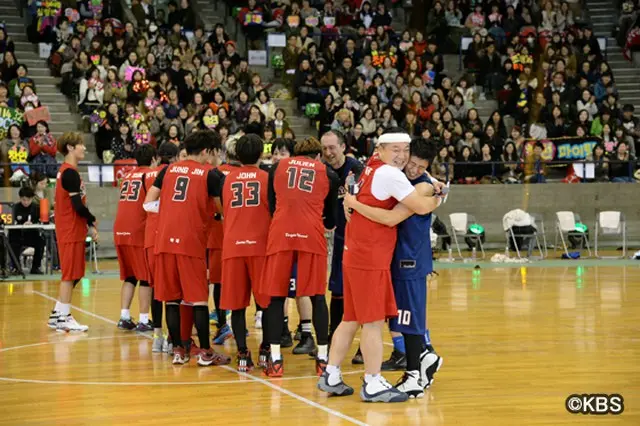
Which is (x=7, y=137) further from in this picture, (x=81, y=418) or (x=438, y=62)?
(x=81, y=418)

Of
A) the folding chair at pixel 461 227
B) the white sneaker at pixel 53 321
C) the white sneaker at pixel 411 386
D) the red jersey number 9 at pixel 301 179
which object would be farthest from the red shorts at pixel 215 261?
the folding chair at pixel 461 227

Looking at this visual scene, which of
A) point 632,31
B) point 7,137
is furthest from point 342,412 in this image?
point 632,31

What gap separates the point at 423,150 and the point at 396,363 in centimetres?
210

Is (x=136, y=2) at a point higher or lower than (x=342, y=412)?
higher

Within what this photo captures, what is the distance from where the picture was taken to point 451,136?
23.0 m

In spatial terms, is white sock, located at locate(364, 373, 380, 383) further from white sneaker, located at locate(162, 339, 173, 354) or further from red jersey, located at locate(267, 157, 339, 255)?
white sneaker, located at locate(162, 339, 173, 354)

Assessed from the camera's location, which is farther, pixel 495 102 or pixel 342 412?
pixel 495 102

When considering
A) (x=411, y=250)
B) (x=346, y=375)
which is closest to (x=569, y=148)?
(x=346, y=375)

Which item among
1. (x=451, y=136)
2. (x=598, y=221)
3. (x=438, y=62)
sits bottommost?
(x=598, y=221)

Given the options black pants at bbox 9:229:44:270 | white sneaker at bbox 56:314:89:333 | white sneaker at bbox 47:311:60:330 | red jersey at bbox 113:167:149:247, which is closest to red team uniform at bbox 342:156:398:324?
red jersey at bbox 113:167:149:247

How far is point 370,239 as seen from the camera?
26.6 feet

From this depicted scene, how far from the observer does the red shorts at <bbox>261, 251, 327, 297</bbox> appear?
905 cm

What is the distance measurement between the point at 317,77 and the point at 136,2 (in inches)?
170

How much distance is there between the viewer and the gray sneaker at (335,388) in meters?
8.34
